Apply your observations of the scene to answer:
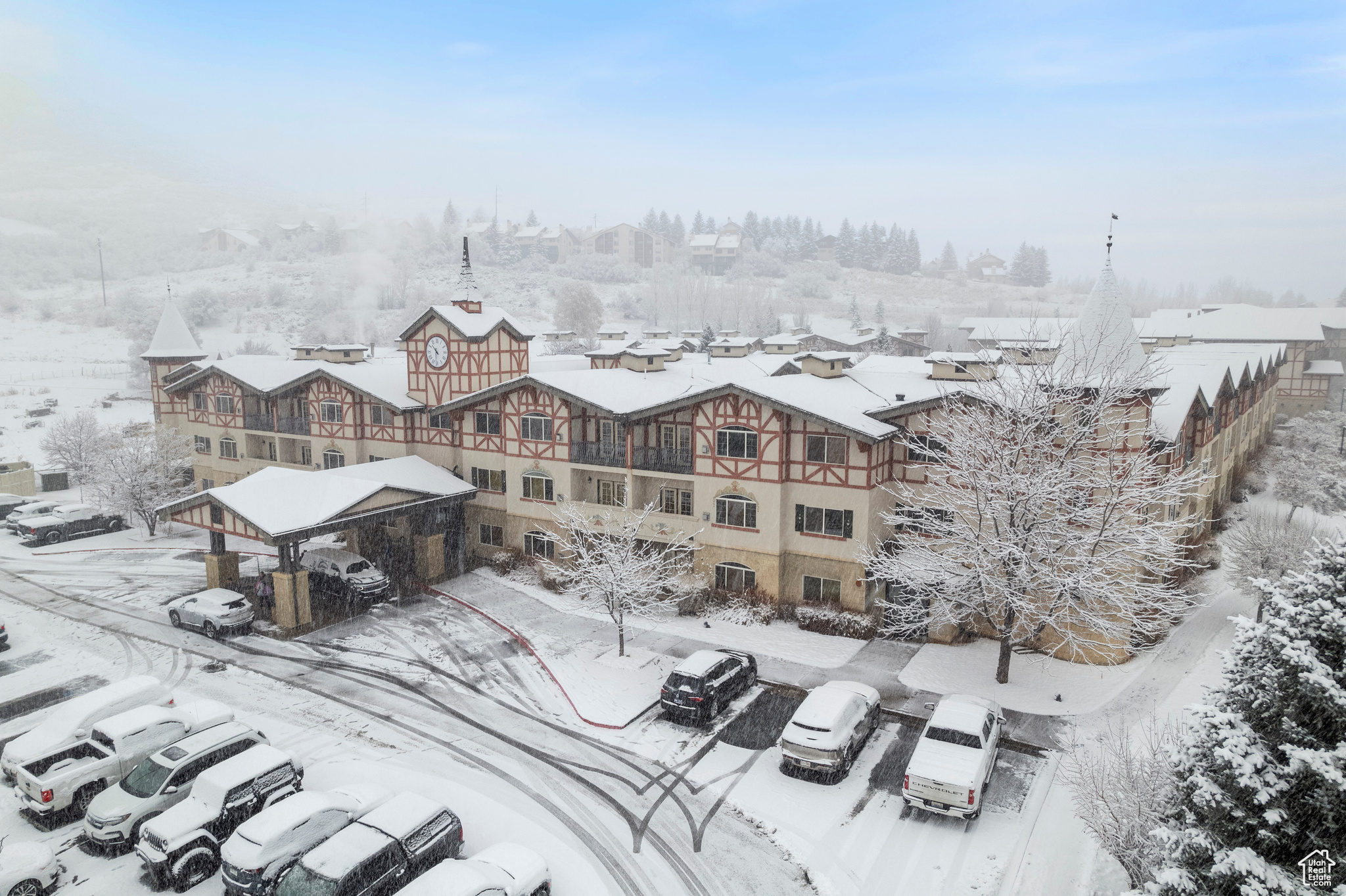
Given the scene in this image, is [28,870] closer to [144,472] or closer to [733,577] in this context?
[733,577]

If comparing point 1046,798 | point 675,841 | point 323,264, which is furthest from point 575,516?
point 323,264

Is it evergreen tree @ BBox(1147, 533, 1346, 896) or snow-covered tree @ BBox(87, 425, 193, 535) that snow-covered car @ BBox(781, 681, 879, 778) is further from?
snow-covered tree @ BBox(87, 425, 193, 535)

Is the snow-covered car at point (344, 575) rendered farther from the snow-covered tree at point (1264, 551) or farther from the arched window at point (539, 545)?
the snow-covered tree at point (1264, 551)

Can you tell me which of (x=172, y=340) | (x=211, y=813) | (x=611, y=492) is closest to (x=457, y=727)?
(x=211, y=813)

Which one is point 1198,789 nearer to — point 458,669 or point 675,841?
point 675,841

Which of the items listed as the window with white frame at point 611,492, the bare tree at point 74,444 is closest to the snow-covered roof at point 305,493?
the window with white frame at point 611,492
